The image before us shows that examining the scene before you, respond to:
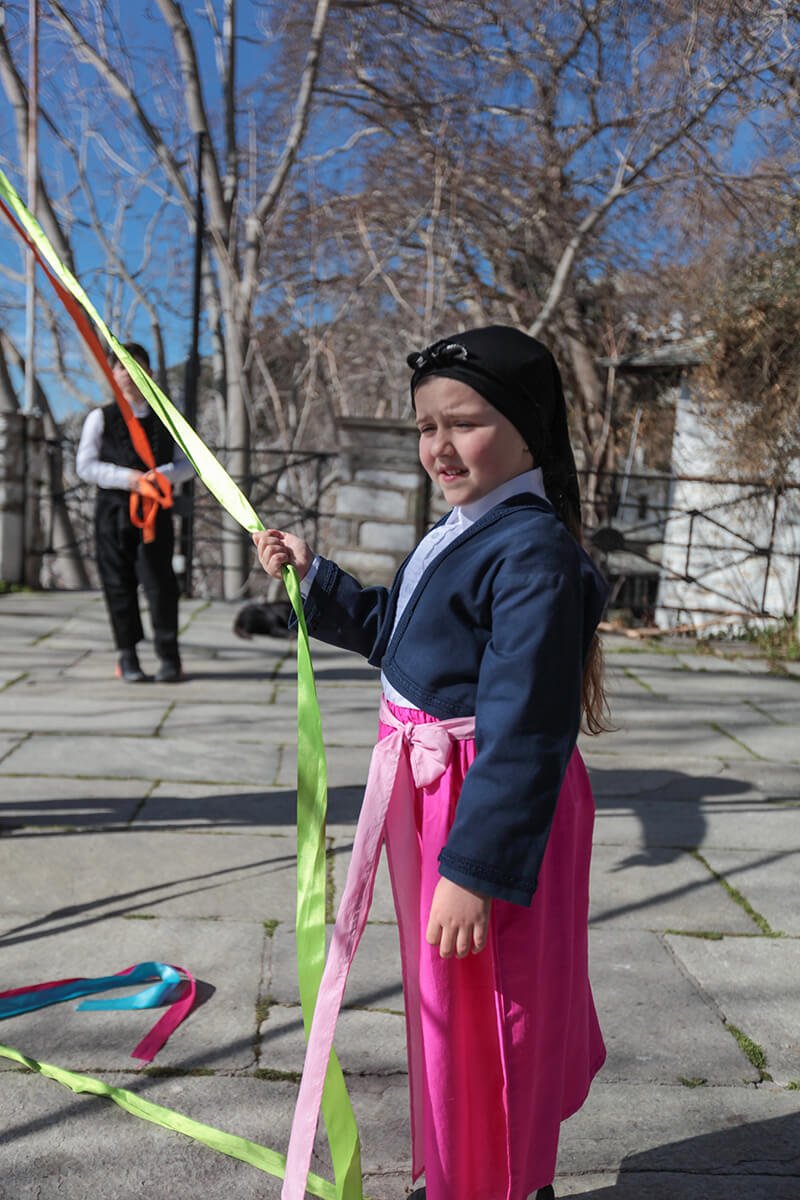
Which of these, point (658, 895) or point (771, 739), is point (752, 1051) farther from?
point (771, 739)

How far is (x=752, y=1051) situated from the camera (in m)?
2.31

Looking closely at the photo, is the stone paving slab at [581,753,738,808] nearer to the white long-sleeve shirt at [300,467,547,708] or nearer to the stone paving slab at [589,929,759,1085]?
the stone paving slab at [589,929,759,1085]

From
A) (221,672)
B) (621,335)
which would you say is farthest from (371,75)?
(221,672)

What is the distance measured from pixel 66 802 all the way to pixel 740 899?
2.35m

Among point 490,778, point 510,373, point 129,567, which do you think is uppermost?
point 510,373

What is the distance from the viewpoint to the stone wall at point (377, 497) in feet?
A: 29.2

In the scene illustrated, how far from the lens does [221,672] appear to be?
6352mm

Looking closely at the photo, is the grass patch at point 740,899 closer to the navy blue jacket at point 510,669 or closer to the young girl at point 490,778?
the young girl at point 490,778

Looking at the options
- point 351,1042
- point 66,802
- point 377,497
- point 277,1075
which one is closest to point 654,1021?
point 351,1042

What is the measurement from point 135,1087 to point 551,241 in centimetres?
1252

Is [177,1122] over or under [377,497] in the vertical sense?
under

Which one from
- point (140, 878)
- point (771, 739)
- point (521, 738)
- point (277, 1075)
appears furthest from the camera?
point (771, 739)

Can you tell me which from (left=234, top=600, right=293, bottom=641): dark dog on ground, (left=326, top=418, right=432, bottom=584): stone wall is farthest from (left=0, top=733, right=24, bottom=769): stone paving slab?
(left=326, top=418, right=432, bottom=584): stone wall

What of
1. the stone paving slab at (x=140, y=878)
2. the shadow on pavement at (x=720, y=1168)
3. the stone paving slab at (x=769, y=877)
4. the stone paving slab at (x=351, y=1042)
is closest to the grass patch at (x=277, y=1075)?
the stone paving slab at (x=351, y=1042)
